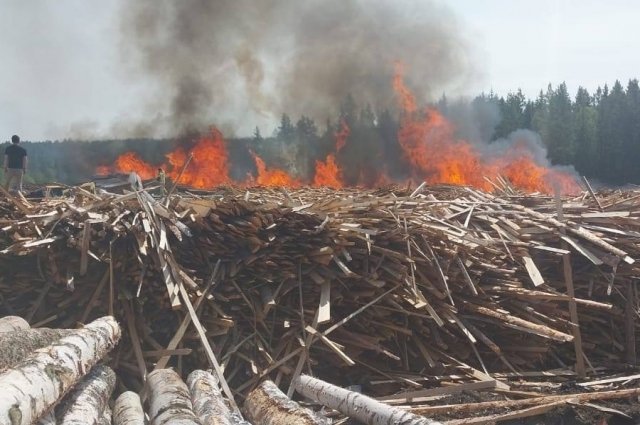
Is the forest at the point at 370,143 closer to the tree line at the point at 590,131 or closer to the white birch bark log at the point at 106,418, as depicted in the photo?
the tree line at the point at 590,131

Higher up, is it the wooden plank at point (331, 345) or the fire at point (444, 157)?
the fire at point (444, 157)

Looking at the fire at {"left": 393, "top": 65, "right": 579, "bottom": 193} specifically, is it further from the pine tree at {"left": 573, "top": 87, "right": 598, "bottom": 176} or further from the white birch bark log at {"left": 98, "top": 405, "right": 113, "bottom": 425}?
the white birch bark log at {"left": 98, "top": 405, "right": 113, "bottom": 425}

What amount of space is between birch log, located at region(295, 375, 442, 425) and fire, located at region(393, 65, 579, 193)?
754 inches

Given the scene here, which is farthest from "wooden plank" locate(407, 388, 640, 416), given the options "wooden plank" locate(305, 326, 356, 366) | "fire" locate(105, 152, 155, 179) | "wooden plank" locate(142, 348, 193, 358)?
"fire" locate(105, 152, 155, 179)

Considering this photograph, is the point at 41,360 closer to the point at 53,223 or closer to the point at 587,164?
the point at 53,223

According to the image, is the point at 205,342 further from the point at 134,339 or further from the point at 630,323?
the point at 630,323

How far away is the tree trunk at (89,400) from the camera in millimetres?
4559

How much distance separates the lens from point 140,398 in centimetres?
586

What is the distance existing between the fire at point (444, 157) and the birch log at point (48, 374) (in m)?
20.1

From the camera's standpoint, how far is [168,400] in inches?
191

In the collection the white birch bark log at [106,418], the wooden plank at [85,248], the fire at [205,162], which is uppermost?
the fire at [205,162]

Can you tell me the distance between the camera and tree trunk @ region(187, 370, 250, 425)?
175 inches

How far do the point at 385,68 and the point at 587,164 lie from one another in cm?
2455

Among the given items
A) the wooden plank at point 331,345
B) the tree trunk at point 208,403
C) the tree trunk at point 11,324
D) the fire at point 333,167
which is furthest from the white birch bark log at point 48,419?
the fire at point 333,167
